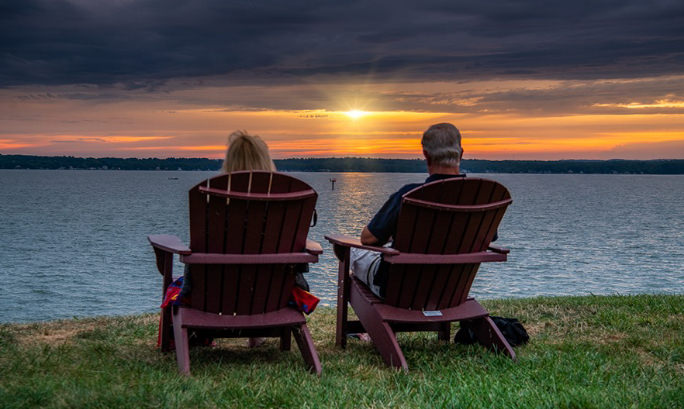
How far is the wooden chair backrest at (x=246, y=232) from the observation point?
14.0 feet


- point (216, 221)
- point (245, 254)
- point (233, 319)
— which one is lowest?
point (233, 319)

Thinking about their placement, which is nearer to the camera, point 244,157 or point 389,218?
point 244,157

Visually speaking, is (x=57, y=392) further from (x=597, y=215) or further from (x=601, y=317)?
(x=597, y=215)

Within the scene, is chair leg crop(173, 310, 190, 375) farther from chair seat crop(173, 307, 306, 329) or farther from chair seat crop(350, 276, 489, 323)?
chair seat crop(350, 276, 489, 323)

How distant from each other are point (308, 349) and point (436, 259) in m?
1.09

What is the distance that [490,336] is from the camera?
5.09 metres

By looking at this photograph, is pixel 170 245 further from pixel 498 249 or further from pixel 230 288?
pixel 498 249

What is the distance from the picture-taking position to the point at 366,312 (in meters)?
5.10

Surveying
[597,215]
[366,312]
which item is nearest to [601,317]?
[366,312]

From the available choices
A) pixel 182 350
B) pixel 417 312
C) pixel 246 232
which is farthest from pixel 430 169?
pixel 182 350

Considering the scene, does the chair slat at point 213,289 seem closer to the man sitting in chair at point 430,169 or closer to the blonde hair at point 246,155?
the blonde hair at point 246,155

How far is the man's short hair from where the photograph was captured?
4.81 m

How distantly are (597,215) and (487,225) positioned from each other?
6005 cm

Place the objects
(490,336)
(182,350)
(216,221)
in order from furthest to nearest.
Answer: (490,336)
(182,350)
(216,221)
